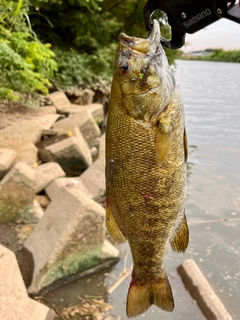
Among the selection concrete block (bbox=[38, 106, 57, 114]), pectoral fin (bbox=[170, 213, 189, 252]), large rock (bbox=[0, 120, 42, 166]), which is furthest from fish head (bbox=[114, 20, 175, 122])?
concrete block (bbox=[38, 106, 57, 114])

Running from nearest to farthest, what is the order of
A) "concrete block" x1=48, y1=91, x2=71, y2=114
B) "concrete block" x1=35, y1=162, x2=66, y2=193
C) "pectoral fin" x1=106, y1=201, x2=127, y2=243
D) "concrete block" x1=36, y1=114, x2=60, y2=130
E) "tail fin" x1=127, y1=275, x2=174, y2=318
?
"pectoral fin" x1=106, y1=201, x2=127, y2=243 → "tail fin" x1=127, y1=275, x2=174, y2=318 → "concrete block" x1=35, y1=162, x2=66, y2=193 → "concrete block" x1=36, y1=114, x2=60, y2=130 → "concrete block" x1=48, y1=91, x2=71, y2=114

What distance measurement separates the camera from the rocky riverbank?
476 centimetres

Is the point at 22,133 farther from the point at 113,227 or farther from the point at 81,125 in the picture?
the point at 113,227

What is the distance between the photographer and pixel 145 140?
1.97 m

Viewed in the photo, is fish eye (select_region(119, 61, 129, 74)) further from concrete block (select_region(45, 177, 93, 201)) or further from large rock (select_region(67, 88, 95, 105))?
large rock (select_region(67, 88, 95, 105))

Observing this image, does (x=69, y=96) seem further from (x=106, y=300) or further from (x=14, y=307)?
(x=14, y=307)

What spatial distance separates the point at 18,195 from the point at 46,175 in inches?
47.6

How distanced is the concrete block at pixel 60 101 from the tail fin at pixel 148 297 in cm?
897

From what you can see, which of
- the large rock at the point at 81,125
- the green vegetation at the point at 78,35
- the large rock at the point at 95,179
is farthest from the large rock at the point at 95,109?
the large rock at the point at 95,179

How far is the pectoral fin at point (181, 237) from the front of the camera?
2.29 m

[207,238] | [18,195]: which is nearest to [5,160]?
[18,195]

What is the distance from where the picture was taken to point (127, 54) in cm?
198

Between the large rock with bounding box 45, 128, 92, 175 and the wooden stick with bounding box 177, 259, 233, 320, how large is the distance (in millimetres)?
3475

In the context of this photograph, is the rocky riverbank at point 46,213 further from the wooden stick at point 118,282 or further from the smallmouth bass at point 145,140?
the smallmouth bass at point 145,140
